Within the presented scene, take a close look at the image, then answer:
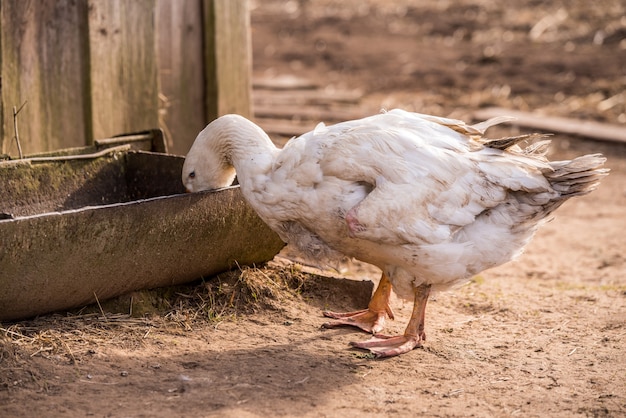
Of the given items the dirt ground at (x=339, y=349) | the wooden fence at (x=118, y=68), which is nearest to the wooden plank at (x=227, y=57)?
the wooden fence at (x=118, y=68)

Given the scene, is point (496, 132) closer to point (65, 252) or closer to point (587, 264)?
point (587, 264)

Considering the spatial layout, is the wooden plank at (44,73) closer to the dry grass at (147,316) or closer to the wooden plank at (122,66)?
the wooden plank at (122,66)

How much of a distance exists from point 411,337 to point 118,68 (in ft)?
11.1

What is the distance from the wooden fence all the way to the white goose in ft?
6.60

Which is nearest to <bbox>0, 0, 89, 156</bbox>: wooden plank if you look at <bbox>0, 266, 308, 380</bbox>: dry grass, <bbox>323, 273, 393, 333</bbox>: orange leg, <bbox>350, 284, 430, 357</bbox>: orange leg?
<bbox>0, 266, 308, 380</bbox>: dry grass

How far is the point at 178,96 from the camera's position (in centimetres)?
777

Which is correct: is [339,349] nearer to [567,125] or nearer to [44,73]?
[44,73]

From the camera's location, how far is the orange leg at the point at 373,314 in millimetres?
5477

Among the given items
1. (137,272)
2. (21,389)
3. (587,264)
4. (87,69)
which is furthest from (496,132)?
(21,389)

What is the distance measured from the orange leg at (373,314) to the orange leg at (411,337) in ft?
0.79

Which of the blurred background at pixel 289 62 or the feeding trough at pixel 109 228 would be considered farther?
the blurred background at pixel 289 62

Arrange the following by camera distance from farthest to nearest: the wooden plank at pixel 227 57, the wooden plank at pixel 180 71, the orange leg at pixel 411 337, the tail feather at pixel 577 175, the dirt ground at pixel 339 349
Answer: the wooden plank at pixel 227 57 < the wooden plank at pixel 180 71 < the orange leg at pixel 411 337 < the tail feather at pixel 577 175 < the dirt ground at pixel 339 349

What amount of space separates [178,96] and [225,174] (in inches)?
96.3

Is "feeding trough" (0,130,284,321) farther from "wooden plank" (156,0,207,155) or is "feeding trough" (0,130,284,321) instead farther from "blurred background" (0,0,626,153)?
"wooden plank" (156,0,207,155)
